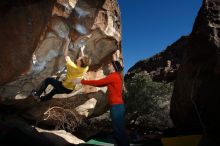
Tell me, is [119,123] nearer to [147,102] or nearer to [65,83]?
[65,83]

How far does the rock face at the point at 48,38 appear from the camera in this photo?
8898 mm

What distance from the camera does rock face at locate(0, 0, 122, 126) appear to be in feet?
29.2

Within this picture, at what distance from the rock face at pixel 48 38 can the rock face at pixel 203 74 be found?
10.3ft

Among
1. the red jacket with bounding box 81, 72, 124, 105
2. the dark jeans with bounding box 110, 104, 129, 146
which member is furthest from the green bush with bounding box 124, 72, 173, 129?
the red jacket with bounding box 81, 72, 124, 105

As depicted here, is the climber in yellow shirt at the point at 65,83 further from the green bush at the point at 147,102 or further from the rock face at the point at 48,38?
the green bush at the point at 147,102

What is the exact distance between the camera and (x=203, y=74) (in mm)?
8570

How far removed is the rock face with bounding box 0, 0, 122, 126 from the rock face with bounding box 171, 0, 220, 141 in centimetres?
313

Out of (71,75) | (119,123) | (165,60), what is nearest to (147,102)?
(71,75)

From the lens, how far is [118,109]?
7492 millimetres

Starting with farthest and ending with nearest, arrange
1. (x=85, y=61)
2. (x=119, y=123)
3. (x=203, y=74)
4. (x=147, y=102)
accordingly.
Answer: (x=147, y=102)
(x=85, y=61)
(x=203, y=74)
(x=119, y=123)

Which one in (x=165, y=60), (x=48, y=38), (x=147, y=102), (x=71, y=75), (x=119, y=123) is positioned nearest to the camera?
(x=119, y=123)

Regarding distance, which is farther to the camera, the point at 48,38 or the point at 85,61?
the point at 85,61

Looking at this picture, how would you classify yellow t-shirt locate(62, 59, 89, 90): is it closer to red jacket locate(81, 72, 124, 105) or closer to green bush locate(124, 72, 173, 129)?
red jacket locate(81, 72, 124, 105)

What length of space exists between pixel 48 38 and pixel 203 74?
4834mm
